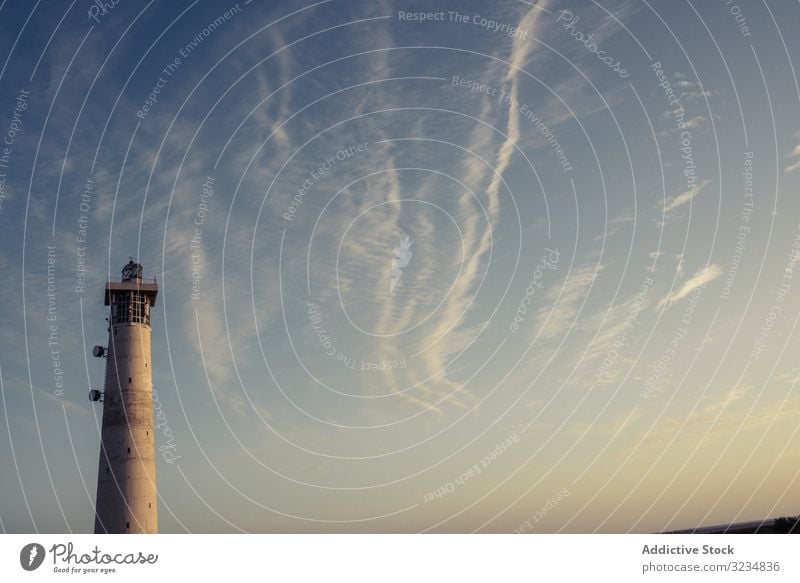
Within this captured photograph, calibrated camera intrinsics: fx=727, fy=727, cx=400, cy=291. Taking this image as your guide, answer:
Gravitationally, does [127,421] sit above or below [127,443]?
above

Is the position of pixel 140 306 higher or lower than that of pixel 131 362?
higher

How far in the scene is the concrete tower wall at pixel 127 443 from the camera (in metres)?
69.4

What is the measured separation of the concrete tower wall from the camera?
69.4m

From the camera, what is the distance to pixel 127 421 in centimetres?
7244

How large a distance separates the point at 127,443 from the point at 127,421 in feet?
7.39

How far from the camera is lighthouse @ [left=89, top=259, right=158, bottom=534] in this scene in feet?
228

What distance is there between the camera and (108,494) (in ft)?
230

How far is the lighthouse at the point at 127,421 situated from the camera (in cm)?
6956
